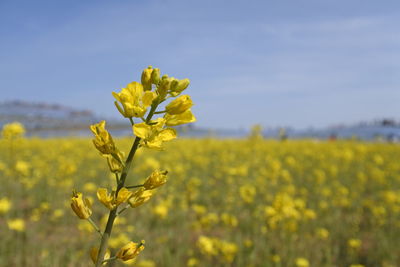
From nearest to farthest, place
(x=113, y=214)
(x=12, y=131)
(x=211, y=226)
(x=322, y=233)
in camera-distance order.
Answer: (x=113, y=214), (x=12, y=131), (x=322, y=233), (x=211, y=226)

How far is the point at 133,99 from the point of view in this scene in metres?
1.17

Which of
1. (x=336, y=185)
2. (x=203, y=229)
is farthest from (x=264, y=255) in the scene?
(x=336, y=185)

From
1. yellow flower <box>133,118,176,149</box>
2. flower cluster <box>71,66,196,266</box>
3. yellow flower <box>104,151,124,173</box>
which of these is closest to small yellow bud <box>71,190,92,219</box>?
flower cluster <box>71,66,196,266</box>

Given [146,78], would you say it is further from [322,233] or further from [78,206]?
[322,233]

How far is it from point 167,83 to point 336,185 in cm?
786

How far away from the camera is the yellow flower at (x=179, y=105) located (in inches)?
46.4

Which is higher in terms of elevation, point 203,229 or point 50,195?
point 50,195

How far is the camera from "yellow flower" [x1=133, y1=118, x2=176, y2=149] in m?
1.04

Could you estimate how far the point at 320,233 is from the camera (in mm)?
4672

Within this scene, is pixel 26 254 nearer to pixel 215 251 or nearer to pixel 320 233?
pixel 215 251

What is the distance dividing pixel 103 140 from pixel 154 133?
19 centimetres

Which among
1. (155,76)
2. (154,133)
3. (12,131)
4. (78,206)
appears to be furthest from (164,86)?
(12,131)

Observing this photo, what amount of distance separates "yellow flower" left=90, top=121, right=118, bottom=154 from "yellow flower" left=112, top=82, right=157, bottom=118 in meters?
0.10

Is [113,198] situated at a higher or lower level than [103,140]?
lower
